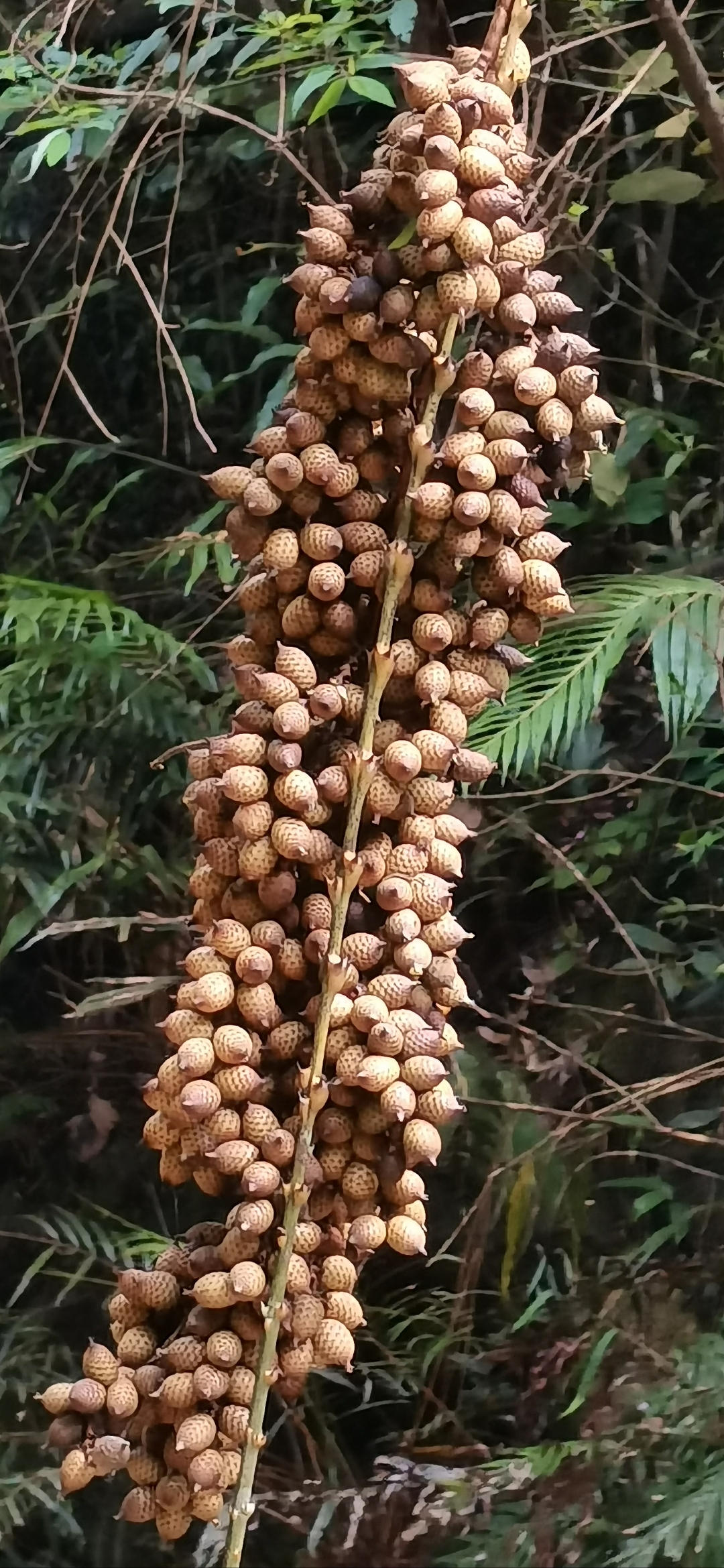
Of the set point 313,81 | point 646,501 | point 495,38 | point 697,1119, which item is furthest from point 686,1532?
point 313,81

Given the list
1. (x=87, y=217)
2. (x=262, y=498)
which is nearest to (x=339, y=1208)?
(x=262, y=498)

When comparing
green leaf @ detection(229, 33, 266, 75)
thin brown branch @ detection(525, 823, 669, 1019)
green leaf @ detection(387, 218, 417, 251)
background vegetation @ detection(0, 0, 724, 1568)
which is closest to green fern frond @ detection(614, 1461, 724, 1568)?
background vegetation @ detection(0, 0, 724, 1568)

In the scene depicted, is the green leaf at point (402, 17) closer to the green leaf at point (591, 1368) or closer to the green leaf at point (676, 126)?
the green leaf at point (676, 126)

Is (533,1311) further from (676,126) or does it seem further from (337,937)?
(676,126)

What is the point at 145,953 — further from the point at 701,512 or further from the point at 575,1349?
the point at 701,512

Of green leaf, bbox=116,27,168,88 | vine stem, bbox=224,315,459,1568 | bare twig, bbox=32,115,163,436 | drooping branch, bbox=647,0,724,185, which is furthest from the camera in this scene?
green leaf, bbox=116,27,168,88

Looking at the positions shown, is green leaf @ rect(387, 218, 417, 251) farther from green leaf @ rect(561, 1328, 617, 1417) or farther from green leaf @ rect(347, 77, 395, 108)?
green leaf @ rect(561, 1328, 617, 1417)
